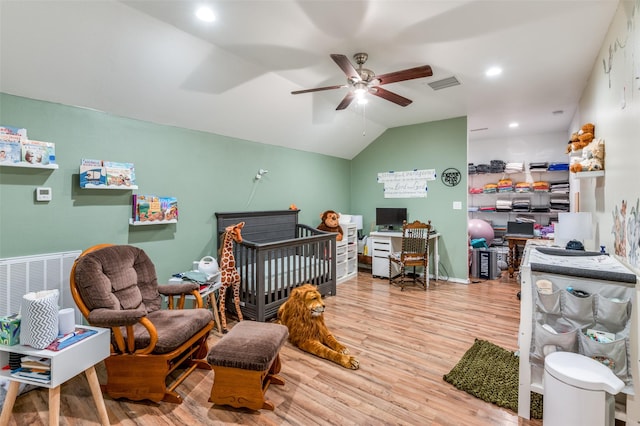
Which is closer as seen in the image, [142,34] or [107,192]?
Answer: [142,34]

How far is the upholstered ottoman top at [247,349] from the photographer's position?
5.95 feet

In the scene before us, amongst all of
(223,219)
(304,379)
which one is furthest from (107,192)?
(304,379)

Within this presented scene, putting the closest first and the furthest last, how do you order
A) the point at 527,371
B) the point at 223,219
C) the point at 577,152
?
the point at 527,371 < the point at 577,152 < the point at 223,219

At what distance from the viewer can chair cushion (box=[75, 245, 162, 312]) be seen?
1.90 m

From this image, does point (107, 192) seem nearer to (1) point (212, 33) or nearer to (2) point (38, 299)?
(2) point (38, 299)

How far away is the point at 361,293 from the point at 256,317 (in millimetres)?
1712

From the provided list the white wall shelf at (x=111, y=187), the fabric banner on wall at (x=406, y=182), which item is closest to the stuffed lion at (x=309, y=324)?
the white wall shelf at (x=111, y=187)

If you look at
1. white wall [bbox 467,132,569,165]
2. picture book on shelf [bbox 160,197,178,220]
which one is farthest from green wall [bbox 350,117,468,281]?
picture book on shelf [bbox 160,197,178,220]

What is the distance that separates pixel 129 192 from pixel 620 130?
13.0 feet

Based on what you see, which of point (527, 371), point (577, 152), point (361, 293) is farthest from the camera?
point (361, 293)

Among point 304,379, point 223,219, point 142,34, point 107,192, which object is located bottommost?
point 304,379

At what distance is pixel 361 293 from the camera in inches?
167

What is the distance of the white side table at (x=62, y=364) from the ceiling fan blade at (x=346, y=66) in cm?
232

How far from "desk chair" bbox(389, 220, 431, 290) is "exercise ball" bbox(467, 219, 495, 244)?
5.12ft
